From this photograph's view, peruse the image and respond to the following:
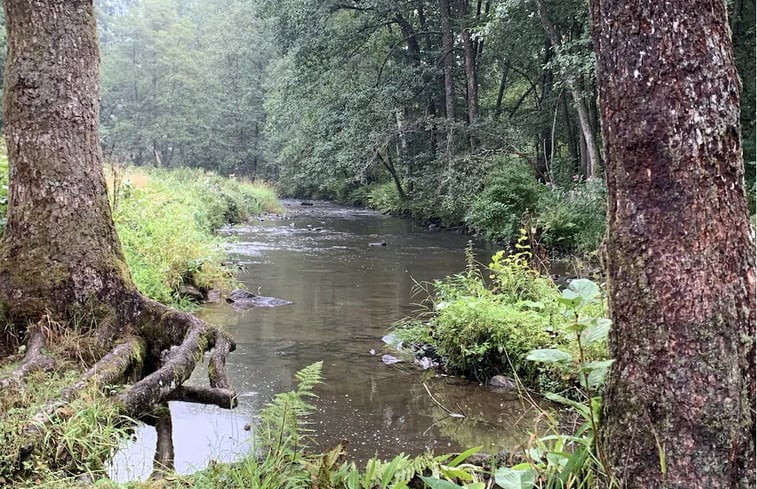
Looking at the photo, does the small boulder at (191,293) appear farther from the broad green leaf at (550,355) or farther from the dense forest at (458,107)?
the broad green leaf at (550,355)

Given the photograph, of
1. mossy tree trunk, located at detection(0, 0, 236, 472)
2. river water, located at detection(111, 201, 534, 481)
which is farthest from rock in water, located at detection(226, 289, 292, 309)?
mossy tree trunk, located at detection(0, 0, 236, 472)

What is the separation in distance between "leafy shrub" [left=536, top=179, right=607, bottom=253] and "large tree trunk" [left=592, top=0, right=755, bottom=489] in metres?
10.1

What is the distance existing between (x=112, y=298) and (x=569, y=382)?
3529mm

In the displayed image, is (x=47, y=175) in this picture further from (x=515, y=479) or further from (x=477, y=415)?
(x=515, y=479)

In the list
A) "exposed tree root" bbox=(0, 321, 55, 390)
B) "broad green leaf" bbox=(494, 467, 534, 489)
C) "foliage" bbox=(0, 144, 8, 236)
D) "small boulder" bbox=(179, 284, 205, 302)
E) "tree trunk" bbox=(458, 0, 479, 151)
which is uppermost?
"tree trunk" bbox=(458, 0, 479, 151)

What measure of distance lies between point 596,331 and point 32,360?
130 inches

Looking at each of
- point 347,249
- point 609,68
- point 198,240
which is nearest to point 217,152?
point 347,249

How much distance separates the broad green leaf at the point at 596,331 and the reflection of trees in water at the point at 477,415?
5.68 ft

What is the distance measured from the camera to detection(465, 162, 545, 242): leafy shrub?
14.3 metres

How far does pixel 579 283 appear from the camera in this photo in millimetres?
2102

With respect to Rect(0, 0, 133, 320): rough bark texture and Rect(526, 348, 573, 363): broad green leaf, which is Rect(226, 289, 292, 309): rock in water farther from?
Rect(526, 348, 573, 363): broad green leaf

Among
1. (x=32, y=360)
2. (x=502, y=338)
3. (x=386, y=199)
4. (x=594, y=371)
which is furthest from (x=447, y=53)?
(x=594, y=371)

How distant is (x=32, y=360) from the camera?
3662 millimetres

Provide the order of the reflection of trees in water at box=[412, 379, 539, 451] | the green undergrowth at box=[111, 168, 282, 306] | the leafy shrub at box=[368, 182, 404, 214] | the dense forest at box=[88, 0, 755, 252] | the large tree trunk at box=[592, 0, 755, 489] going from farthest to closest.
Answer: the leafy shrub at box=[368, 182, 404, 214] → the dense forest at box=[88, 0, 755, 252] → the green undergrowth at box=[111, 168, 282, 306] → the reflection of trees in water at box=[412, 379, 539, 451] → the large tree trunk at box=[592, 0, 755, 489]
